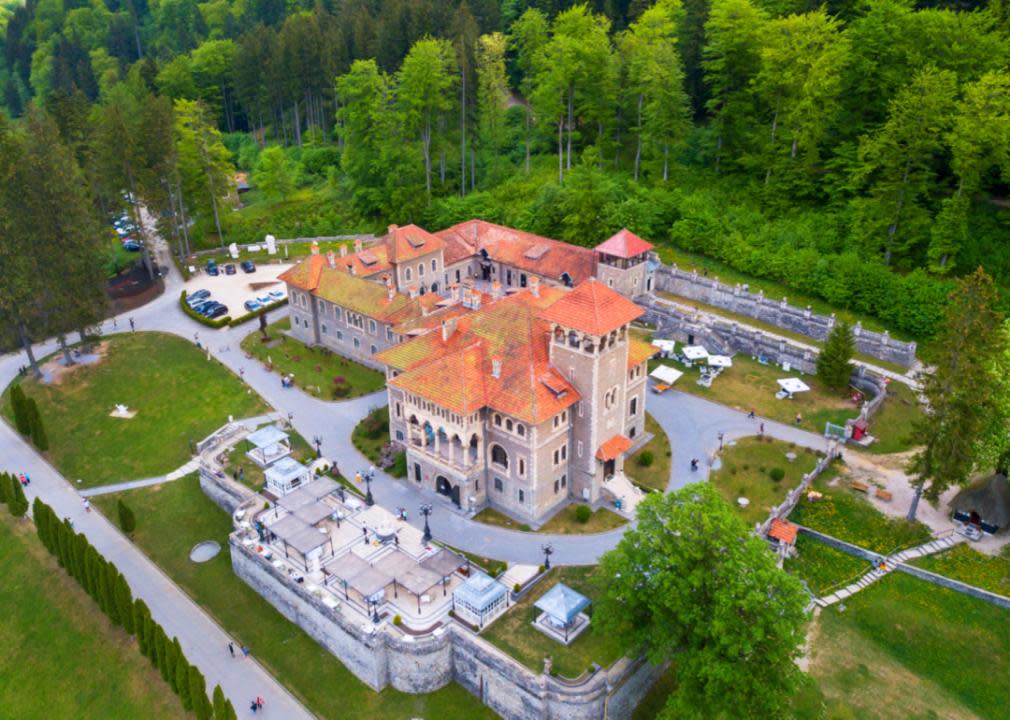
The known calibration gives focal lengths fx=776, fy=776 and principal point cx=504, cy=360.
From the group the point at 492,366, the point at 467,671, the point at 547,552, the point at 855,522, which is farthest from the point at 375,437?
the point at 855,522

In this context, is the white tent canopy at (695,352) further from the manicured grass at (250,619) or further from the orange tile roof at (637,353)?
the manicured grass at (250,619)

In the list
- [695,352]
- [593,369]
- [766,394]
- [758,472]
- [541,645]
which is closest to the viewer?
[541,645]

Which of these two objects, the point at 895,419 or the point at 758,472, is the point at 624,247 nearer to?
the point at 758,472

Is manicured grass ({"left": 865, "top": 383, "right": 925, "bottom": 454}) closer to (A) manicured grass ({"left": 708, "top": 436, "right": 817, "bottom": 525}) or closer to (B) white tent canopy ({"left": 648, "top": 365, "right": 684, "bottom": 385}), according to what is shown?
(A) manicured grass ({"left": 708, "top": 436, "right": 817, "bottom": 525})

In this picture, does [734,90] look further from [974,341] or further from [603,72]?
[974,341]

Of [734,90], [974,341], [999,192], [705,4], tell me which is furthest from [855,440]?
[705,4]
